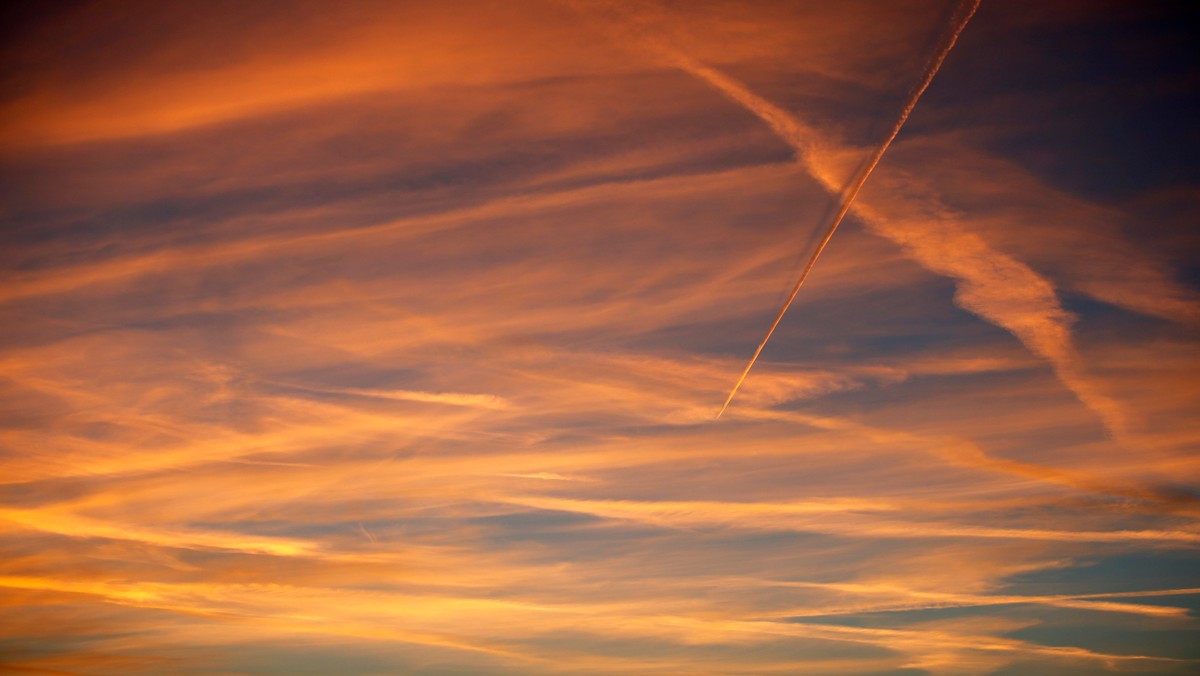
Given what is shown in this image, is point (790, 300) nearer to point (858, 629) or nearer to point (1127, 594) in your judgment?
point (858, 629)

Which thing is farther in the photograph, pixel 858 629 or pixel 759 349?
pixel 858 629

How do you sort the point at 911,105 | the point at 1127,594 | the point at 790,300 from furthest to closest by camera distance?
the point at 1127,594
the point at 790,300
the point at 911,105

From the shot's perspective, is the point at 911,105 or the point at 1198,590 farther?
the point at 1198,590

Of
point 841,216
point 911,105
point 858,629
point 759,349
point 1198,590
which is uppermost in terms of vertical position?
point 911,105

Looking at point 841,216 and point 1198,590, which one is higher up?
point 841,216

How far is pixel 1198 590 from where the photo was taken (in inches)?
1948

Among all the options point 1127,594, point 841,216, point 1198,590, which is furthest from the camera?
point 1127,594

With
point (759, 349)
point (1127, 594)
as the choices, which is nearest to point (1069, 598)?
point (1127, 594)

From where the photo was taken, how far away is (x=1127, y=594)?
57.3 meters

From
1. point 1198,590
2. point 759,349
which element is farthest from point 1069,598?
point 759,349

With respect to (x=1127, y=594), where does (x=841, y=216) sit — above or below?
above

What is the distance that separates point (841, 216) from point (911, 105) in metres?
4.61

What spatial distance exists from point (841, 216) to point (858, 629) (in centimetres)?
3706

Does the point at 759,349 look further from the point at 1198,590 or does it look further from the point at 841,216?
the point at 1198,590
